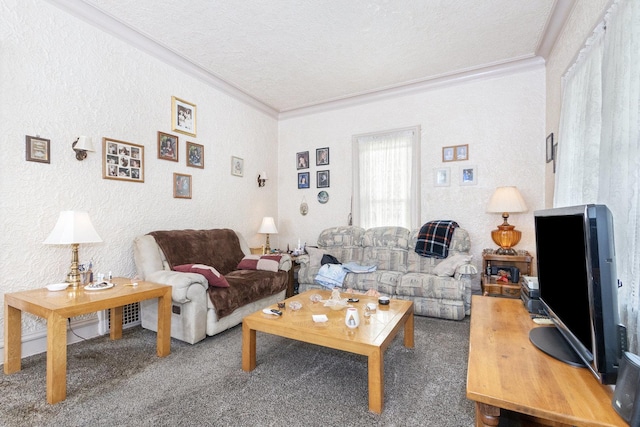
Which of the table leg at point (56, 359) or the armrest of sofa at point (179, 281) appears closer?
the table leg at point (56, 359)

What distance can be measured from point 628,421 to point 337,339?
4.15 feet

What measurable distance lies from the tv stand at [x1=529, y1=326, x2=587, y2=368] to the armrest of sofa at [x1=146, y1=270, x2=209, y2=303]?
2.27m

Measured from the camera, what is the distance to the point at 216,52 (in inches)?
131

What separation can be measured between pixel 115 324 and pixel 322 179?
325 cm

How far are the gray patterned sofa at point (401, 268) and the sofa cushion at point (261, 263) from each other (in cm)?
51

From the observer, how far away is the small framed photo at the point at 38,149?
2.33 meters

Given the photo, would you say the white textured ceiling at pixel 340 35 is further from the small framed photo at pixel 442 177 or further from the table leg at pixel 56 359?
the table leg at pixel 56 359

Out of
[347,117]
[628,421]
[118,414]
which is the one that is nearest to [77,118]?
[118,414]

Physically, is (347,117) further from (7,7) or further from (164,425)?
(164,425)

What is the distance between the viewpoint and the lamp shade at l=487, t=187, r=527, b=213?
3277 mm

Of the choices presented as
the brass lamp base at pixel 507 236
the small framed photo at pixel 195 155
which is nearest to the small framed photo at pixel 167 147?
the small framed photo at pixel 195 155

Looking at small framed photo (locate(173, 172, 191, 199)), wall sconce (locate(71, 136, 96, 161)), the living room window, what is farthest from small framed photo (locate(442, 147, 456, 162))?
wall sconce (locate(71, 136, 96, 161))

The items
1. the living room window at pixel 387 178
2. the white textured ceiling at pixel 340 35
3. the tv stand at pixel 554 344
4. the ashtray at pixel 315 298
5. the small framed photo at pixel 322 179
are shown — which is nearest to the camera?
the tv stand at pixel 554 344

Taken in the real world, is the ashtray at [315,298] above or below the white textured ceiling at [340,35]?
below
